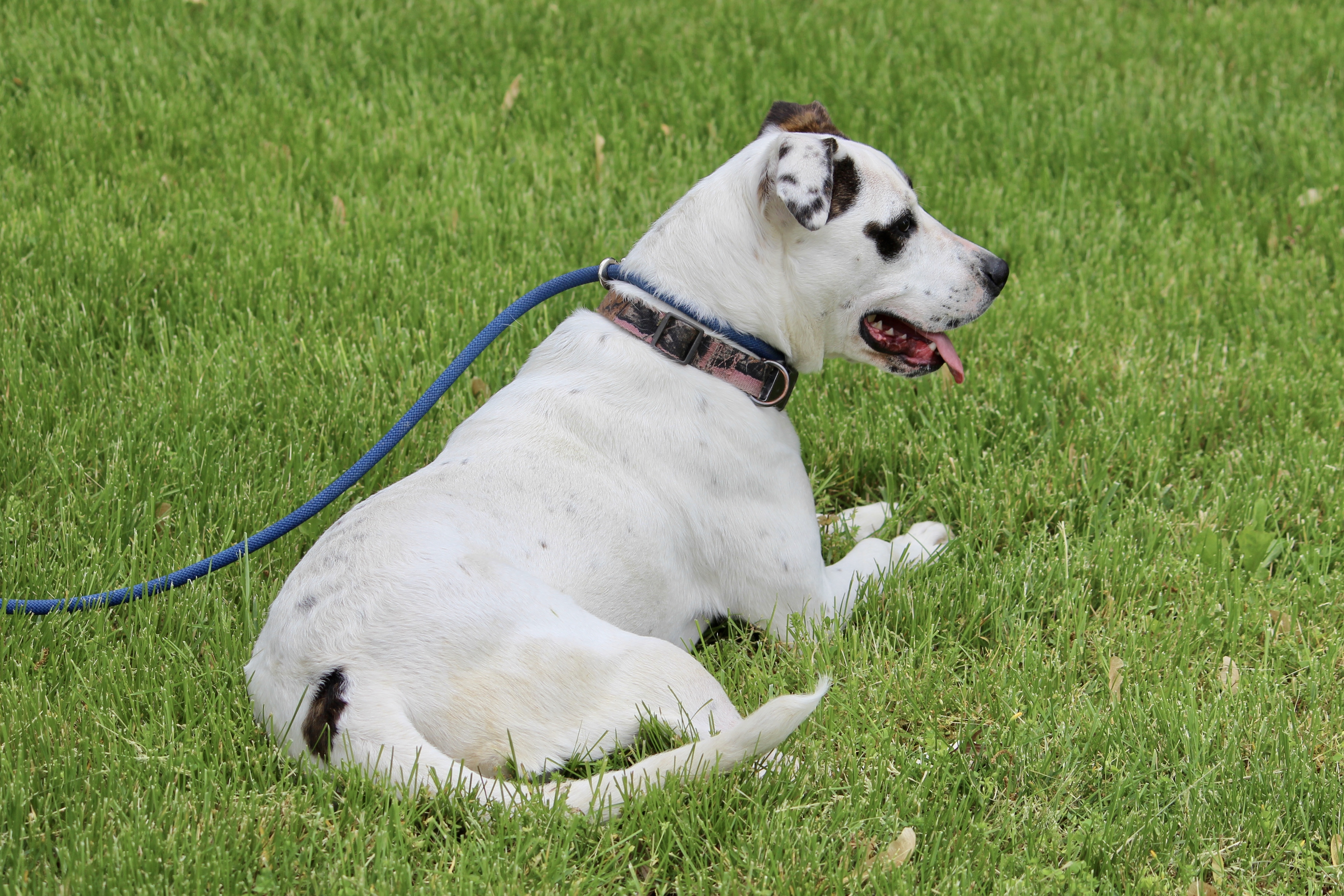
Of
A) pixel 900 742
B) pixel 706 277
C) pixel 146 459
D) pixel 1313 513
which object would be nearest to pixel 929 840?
pixel 900 742

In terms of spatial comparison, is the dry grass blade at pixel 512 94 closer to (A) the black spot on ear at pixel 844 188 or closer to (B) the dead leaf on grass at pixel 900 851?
→ (A) the black spot on ear at pixel 844 188

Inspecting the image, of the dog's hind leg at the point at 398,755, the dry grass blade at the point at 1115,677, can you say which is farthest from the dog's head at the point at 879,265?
the dog's hind leg at the point at 398,755

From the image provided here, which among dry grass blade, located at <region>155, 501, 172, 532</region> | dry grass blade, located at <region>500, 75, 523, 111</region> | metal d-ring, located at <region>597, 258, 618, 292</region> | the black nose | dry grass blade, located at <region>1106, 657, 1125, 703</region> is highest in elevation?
the black nose

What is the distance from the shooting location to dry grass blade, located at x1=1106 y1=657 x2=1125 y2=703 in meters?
3.18

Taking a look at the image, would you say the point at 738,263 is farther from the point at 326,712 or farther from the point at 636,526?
the point at 326,712

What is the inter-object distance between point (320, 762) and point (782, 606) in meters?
1.35

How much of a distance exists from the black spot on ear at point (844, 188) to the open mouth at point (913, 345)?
0.35m

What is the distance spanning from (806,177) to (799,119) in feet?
2.85

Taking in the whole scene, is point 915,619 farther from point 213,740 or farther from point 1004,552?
point 213,740

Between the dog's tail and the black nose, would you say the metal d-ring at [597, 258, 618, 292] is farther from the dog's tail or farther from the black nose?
the dog's tail

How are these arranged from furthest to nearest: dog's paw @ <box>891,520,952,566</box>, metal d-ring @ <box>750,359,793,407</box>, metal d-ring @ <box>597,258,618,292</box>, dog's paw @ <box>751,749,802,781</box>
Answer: dog's paw @ <box>891,520,952,566</box>
metal d-ring @ <box>597,258,618,292</box>
metal d-ring @ <box>750,359,793,407</box>
dog's paw @ <box>751,749,802,781</box>

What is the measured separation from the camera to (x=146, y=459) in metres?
3.98

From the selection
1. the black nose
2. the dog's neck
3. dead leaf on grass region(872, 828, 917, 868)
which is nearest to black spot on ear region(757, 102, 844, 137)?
the dog's neck

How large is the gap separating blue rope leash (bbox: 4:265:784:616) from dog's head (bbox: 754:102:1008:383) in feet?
0.85
